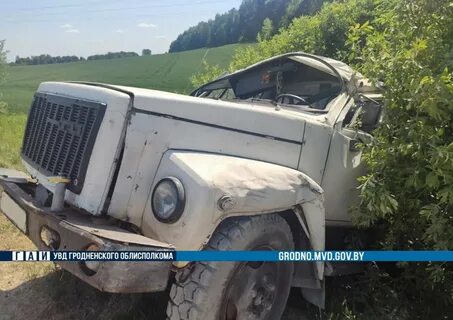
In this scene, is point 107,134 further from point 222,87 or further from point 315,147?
point 222,87

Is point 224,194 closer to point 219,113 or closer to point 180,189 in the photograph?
point 180,189

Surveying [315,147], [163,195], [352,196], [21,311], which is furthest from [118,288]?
[352,196]

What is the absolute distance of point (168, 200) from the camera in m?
2.84

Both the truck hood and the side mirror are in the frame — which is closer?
the truck hood

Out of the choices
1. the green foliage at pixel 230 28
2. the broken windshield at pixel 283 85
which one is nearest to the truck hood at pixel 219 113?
the broken windshield at pixel 283 85

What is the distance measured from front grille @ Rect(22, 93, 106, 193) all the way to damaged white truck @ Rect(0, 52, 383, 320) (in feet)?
0.03

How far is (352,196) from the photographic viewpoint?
4.11m

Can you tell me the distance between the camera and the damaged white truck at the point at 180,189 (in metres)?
2.78

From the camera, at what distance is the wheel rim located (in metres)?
3.02

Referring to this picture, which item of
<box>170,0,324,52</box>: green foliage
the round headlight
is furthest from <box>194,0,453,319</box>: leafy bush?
<box>170,0,324,52</box>: green foliage

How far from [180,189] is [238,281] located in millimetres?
745

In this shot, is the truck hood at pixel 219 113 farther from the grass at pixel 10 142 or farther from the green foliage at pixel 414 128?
the grass at pixel 10 142

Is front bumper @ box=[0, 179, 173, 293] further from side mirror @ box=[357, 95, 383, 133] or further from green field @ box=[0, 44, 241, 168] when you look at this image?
green field @ box=[0, 44, 241, 168]

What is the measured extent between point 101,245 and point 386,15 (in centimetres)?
289
